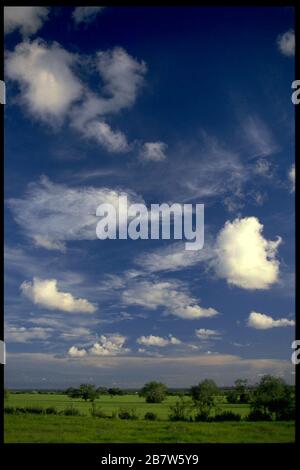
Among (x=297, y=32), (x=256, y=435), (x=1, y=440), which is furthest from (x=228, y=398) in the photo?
(x=297, y=32)

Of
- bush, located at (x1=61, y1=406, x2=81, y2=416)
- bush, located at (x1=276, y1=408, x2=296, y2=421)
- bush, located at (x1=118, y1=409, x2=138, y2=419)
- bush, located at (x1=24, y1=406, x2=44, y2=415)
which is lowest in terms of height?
bush, located at (x1=118, y1=409, x2=138, y2=419)

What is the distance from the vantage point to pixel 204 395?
42.9 feet

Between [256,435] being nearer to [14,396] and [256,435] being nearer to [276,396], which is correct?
[276,396]

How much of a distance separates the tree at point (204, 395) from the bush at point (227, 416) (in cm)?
56

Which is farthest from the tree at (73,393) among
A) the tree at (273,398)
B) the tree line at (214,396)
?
the tree at (273,398)

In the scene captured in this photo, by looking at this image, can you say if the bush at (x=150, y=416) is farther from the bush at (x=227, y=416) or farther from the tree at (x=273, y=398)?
the tree at (x=273, y=398)

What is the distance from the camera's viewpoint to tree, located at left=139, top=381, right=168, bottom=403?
13.1 m

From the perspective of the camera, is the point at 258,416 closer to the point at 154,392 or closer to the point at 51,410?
the point at 154,392

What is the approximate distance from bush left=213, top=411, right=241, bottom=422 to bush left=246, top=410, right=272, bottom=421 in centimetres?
30

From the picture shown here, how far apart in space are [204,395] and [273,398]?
6.57ft

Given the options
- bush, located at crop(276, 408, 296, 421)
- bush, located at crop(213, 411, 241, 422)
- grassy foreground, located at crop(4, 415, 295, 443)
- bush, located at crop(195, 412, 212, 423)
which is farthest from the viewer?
bush, located at crop(195, 412, 212, 423)

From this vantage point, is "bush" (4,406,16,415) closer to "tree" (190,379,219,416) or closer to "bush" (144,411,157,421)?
"bush" (144,411,157,421)

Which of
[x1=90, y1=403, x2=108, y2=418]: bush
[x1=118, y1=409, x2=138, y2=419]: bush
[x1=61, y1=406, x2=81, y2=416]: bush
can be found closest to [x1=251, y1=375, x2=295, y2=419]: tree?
[x1=118, y1=409, x2=138, y2=419]: bush
